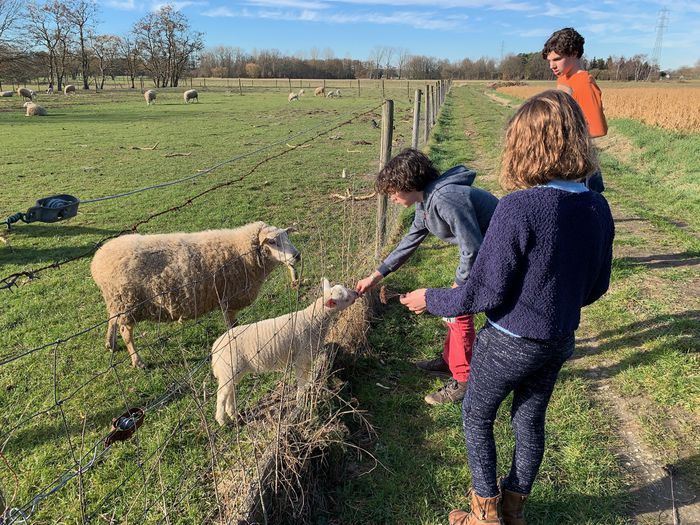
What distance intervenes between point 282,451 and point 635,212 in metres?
8.33

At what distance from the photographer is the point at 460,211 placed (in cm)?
283

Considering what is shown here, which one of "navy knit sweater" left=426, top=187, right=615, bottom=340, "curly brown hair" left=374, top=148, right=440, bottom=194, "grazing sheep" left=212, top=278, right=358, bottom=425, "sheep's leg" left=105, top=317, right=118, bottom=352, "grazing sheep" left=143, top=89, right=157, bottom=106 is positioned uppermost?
"grazing sheep" left=143, top=89, right=157, bottom=106

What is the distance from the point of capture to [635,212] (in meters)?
8.34

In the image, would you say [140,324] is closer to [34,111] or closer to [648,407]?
[648,407]

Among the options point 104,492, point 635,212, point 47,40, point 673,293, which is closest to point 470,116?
point 635,212

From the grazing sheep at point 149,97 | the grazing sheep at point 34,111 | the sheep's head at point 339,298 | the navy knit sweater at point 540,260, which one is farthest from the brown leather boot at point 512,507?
the grazing sheep at point 149,97

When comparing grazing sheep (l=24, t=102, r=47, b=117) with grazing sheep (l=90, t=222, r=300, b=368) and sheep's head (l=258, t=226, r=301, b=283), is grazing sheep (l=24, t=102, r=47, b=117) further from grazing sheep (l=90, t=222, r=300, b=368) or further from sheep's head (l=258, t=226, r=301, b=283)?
sheep's head (l=258, t=226, r=301, b=283)

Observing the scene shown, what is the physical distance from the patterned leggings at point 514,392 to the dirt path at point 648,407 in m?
0.95

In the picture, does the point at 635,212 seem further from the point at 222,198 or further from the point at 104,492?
the point at 104,492

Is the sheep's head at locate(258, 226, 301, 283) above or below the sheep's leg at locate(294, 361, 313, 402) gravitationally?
above

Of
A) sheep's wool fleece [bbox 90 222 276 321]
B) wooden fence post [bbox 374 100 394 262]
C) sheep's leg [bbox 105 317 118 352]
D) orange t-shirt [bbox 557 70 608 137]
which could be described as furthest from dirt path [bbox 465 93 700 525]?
sheep's leg [bbox 105 317 118 352]

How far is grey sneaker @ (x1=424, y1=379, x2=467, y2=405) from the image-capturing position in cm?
351

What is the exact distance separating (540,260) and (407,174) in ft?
4.56

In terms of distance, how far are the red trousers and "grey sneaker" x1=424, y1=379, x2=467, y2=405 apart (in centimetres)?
6
